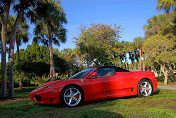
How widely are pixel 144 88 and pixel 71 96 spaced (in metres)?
2.80

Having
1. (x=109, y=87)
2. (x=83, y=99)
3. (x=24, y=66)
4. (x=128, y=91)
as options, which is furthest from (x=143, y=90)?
(x=24, y=66)

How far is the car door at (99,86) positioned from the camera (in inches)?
208

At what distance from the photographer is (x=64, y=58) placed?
1647 inches

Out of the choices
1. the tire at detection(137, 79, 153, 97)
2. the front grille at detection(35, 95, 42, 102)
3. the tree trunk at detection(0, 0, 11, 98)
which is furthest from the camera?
the tree trunk at detection(0, 0, 11, 98)

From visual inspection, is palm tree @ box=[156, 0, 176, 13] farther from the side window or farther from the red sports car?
the side window

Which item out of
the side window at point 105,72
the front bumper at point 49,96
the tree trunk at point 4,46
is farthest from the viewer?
the tree trunk at point 4,46

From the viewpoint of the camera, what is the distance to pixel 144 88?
6.17 meters

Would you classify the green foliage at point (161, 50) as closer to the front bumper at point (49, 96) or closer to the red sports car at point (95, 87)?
the red sports car at point (95, 87)

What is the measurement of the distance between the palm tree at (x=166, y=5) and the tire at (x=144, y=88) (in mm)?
5142

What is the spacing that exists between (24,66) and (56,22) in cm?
2032

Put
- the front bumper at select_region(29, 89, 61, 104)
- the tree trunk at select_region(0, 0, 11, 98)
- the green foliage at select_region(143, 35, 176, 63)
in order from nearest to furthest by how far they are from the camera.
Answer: the front bumper at select_region(29, 89, 61, 104), the tree trunk at select_region(0, 0, 11, 98), the green foliage at select_region(143, 35, 176, 63)

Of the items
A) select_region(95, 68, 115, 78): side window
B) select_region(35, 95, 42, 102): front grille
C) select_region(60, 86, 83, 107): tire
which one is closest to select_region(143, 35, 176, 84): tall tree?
select_region(95, 68, 115, 78): side window

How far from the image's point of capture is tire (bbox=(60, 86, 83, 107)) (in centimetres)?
493

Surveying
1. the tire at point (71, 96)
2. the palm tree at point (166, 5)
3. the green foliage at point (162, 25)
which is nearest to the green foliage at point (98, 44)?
the green foliage at point (162, 25)
